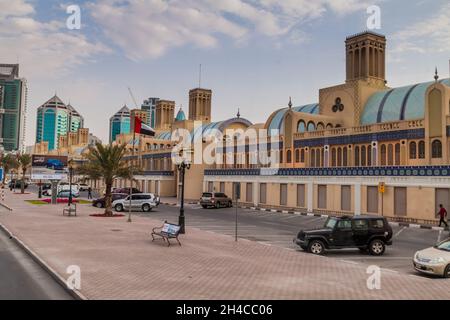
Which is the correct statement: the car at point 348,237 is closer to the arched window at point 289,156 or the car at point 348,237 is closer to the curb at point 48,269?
the curb at point 48,269

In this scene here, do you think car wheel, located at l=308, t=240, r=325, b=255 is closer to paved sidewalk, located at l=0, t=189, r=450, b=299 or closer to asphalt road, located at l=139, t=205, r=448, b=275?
asphalt road, located at l=139, t=205, r=448, b=275

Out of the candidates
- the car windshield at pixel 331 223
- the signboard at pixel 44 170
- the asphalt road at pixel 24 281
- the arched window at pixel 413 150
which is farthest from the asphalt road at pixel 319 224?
the signboard at pixel 44 170

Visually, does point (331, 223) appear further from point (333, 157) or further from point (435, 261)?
point (333, 157)

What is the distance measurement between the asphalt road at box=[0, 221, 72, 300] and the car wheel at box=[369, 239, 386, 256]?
41.5ft

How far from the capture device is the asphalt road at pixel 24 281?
35.7 feet

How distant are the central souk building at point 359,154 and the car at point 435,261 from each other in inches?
660

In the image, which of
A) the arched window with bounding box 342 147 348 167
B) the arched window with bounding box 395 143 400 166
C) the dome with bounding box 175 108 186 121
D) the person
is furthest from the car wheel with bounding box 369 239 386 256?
the dome with bounding box 175 108 186 121

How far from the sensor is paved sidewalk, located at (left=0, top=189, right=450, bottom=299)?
11.0m

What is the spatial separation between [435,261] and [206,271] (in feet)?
24.0

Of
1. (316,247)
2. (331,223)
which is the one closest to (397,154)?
(331,223)

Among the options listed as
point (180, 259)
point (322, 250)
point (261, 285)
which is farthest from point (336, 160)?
point (261, 285)
